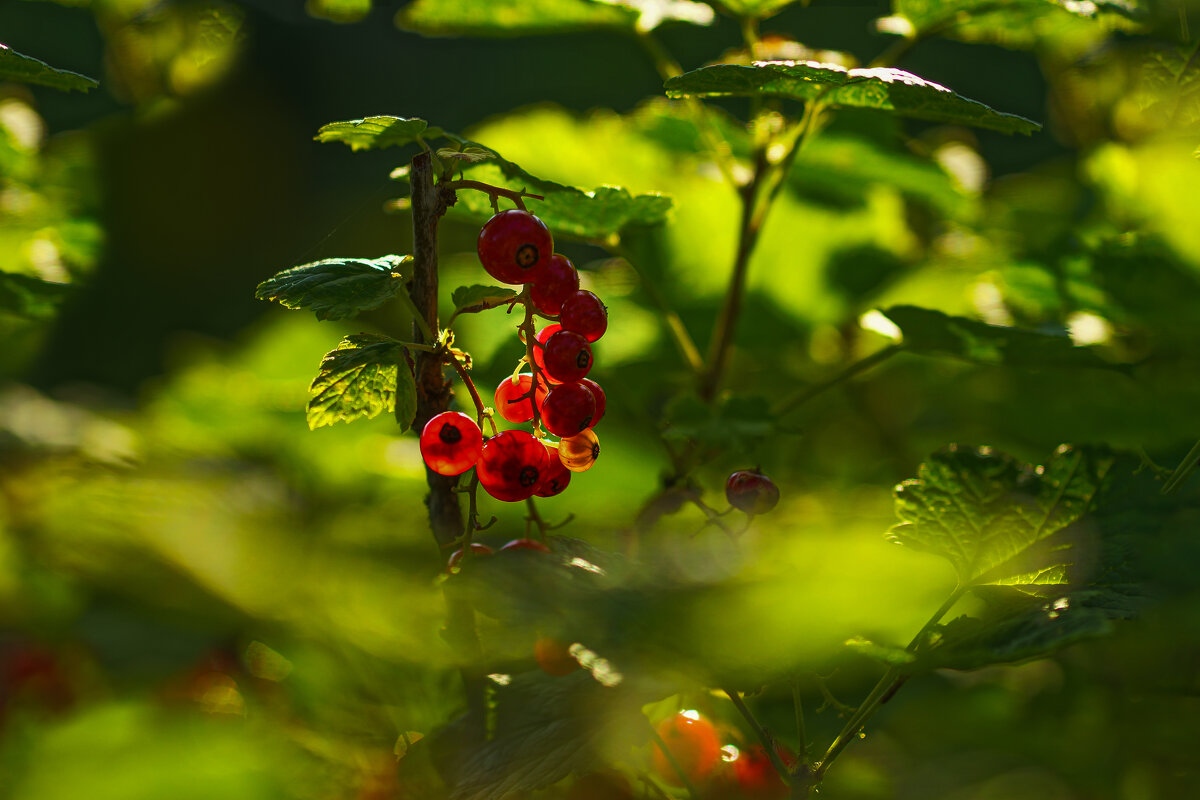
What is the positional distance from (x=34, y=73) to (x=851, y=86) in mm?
448

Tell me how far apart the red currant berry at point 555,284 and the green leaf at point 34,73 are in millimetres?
256

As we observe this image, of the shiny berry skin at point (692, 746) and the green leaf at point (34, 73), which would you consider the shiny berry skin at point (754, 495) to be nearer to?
the shiny berry skin at point (692, 746)

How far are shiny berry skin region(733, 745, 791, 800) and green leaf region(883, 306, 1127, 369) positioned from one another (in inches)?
13.8

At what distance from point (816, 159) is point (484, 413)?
696 millimetres

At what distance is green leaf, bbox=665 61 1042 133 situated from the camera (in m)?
0.47

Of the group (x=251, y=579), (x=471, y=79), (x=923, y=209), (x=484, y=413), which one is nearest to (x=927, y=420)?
(x=923, y=209)

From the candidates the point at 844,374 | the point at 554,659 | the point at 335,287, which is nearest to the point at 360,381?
the point at 335,287

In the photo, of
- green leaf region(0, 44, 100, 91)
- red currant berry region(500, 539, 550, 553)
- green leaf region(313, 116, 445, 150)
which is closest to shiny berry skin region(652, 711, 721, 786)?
red currant berry region(500, 539, 550, 553)

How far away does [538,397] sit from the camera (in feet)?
1.64

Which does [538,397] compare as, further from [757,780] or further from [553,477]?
[757,780]

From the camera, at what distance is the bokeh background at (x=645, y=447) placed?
38cm

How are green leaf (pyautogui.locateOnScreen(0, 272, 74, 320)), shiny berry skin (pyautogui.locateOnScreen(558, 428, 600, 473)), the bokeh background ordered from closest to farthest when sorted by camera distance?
1. the bokeh background
2. shiny berry skin (pyautogui.locateOnScreen(558, 428, 600, 473))
3. green leaf (pyautogui.locateOnScreen(0, 272, 74, 320))

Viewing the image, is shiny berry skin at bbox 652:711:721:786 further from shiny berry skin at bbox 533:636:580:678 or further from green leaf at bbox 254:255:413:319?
green leaf at bbox 254:255:413:319

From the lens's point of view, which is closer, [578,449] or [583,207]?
[578,449]
